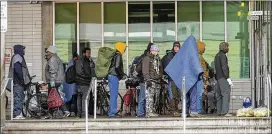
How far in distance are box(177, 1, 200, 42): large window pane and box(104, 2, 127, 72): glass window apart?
1.61 meters

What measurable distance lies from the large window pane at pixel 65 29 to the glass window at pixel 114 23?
0.92 meters

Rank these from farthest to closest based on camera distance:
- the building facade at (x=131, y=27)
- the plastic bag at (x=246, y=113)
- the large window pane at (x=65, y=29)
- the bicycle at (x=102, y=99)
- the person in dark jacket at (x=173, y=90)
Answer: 1. the large window pane at (x=65, y=29)
2. the building facade at (x=131, y=27)
3. the bicycle at (x=102, y=99)
4. the person in dark jacket at (x=173, y=90)
5. the plastic bag at (x=246, y=113)

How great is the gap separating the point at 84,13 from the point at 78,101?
11.3ft

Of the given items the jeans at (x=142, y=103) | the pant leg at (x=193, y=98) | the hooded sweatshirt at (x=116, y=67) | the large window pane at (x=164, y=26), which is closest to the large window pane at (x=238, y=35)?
the large window pane at (x=164, y=26)

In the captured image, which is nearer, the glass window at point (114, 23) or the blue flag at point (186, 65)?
the blue flag at point (186, 65)

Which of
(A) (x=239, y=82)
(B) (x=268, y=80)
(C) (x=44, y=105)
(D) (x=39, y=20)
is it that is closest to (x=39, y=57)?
(D) (x=39, y=20)

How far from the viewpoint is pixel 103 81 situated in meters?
15.1

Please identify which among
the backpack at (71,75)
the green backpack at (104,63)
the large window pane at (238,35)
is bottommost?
the backpack at (71,75)

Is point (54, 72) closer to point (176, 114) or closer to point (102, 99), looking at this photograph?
point (102, 99)

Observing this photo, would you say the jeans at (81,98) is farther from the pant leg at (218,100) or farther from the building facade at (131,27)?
the pant leg at (218,100)

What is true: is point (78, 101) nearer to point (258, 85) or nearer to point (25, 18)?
point (25, 18)

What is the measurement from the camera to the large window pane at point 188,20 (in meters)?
17.0

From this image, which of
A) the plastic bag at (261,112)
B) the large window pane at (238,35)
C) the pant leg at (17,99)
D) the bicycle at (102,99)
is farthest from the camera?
the large window pane at (238,35)

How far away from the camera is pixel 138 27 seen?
56.1ft
